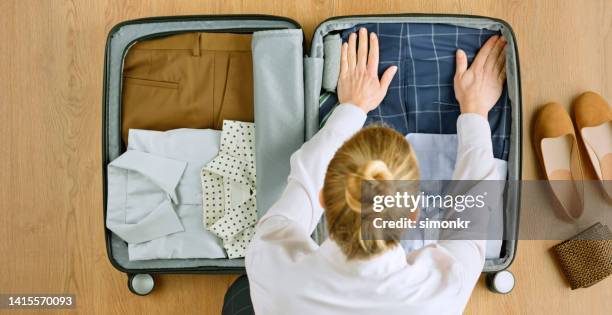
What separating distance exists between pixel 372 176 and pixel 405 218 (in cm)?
10

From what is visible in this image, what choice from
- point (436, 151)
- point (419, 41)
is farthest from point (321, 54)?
point (436, 151)

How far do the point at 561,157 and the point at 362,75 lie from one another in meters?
0.52

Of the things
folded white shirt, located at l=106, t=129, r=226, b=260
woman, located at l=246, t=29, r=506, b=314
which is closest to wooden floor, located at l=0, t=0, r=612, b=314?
folded white shirt, located at l=106, t=129, r=226, b=260

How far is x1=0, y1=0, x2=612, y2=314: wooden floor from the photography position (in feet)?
4.17

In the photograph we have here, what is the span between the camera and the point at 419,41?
46.0 inches

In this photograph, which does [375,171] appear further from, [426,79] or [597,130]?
[597,130]

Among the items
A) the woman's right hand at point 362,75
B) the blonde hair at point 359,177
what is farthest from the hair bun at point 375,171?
the woman's right hand at point 362,75

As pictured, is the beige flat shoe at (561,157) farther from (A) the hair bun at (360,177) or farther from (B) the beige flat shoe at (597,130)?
(A) the hair bun at (360,177)

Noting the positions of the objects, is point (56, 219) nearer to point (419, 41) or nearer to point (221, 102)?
point (221, 102)

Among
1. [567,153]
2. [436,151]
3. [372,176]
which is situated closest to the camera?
[372,176]

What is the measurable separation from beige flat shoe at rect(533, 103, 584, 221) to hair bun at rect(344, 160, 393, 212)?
2.43ft

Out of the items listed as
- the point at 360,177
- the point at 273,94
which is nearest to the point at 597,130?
the point at 273,94

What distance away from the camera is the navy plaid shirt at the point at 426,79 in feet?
3.80

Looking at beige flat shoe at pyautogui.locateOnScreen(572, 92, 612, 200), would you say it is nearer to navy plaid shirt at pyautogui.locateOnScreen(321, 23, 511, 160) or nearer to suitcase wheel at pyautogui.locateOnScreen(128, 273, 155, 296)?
navy plaid shirt at pyautogui.locateOnScreen(321, 23, 511, 160)
